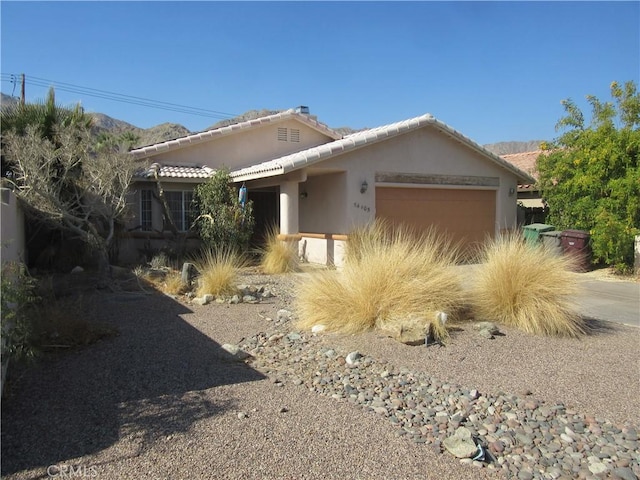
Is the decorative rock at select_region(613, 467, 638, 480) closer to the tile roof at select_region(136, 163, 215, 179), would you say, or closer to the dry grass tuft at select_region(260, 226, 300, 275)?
the dry grass tuft at select_region(260, 226, 300, 275)

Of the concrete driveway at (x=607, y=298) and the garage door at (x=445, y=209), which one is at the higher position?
the garage door at (x=445, y=209)

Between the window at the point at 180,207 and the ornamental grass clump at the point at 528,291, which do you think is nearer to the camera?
the ornamental grass clump at the point at 528,291

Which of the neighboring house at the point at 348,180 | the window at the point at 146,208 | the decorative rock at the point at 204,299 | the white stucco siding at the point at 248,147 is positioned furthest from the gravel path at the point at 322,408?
the white stucco siding at the point at 248,147

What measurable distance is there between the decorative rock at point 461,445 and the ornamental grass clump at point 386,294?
2338mm

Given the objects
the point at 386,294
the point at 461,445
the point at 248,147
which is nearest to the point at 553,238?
the point at 386,294

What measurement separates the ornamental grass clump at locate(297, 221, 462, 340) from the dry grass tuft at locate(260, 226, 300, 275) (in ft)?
18.0

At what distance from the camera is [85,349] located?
633 cm

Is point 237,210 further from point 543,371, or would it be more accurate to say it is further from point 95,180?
point 543,371

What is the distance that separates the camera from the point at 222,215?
14188 mm

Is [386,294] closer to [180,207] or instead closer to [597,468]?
[597,468]

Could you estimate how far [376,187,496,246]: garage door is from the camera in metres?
15.6

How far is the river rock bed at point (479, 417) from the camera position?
12.7 feet

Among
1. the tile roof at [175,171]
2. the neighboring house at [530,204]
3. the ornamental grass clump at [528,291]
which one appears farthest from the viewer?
the neighboring house at [530,204]

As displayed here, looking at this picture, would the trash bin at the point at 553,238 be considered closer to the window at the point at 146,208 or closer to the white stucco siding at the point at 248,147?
the white stucco siding at the point at 248,147
